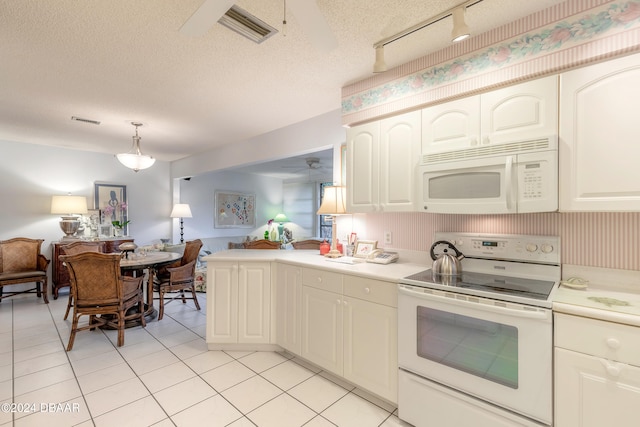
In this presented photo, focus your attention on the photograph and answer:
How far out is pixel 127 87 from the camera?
2594 millimetres

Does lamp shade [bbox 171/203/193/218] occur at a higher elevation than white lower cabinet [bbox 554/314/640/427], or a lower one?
higher

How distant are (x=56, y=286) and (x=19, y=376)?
2644 mm

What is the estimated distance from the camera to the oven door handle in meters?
1.37

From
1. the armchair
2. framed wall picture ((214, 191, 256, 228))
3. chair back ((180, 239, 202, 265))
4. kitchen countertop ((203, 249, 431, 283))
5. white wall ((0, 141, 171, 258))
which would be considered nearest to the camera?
kitchen countertop ((203, 249, 431, 283))

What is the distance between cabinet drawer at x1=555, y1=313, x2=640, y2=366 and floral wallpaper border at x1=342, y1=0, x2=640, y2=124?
4.54ft

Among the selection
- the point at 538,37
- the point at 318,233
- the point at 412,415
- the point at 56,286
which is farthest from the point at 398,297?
the point at 318,233

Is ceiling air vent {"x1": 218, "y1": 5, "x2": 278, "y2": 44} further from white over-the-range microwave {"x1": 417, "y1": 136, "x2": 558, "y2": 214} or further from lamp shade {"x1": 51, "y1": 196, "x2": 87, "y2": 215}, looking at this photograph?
lamp shade {"x1": 51, "y1": 196, "x2": 87, "y2": 215}

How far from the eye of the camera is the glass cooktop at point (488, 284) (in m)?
1.51

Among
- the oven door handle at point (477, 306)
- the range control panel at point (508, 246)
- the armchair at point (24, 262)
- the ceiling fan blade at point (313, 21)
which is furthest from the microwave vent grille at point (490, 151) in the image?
the armchair at point (24, 262)

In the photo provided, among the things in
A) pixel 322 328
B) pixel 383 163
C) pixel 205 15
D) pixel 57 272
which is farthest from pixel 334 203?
pixel 57 272

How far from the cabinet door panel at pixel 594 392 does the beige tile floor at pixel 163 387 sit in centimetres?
95

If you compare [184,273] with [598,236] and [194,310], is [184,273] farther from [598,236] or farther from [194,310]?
[598,236]

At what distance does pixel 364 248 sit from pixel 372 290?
2.31 feet

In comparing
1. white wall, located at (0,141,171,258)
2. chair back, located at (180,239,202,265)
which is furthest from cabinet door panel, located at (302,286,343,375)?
white wall, located at (0,141,171,258)
